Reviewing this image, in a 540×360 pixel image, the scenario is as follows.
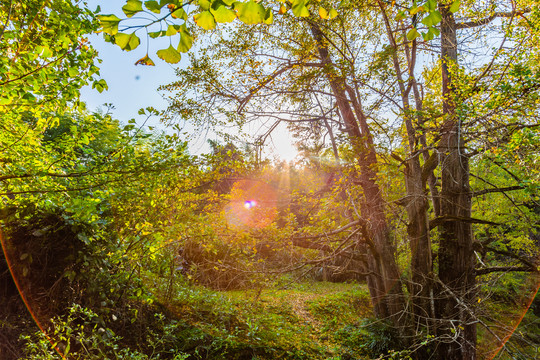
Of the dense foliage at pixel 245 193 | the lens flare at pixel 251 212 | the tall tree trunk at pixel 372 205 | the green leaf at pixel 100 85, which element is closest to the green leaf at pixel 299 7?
the dense foliage at pixel 245 193

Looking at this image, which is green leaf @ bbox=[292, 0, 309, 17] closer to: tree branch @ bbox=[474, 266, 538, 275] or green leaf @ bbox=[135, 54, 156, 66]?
green leaf @ bbox=[135, 54, 156, 66]

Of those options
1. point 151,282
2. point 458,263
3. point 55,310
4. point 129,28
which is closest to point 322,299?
point 458,263

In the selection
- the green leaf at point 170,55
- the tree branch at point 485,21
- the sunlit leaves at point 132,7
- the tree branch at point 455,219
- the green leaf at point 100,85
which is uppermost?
the tree branch at point 485,21

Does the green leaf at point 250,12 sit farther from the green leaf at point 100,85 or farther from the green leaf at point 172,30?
the green leaf at point 100,85

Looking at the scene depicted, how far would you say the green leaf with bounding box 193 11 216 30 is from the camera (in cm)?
94

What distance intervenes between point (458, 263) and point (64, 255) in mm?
6074

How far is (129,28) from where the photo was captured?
923 mm

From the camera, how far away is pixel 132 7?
86 centimetres

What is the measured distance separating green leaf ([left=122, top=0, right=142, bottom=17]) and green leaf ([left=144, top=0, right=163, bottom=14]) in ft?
0.13

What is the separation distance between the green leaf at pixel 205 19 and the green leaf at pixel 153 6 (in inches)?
4.8

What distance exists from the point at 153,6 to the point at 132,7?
69 mm

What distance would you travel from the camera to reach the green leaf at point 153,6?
2.78 feet

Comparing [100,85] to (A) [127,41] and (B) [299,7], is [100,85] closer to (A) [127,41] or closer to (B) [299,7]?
(A) [127,41]

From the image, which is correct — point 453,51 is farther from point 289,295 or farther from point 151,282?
point 289,295
